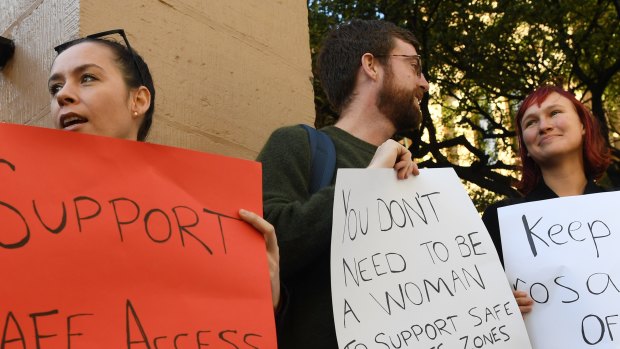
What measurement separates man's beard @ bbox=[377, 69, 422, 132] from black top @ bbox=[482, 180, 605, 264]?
0.41m

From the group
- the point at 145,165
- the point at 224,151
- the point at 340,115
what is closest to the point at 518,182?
the point at 340,115

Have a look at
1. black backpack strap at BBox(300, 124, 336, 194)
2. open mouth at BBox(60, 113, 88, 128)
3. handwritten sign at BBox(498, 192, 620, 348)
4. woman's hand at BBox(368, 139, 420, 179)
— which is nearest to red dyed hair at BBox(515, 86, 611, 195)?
handwritten sign at BBox(498, 192, 620, 348)

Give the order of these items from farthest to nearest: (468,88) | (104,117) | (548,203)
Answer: (468,88) → (548,203) → (104,117)

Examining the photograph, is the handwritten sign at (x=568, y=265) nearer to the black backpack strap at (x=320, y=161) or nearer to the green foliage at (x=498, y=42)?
the black backpack strap at (x=320, y=161)

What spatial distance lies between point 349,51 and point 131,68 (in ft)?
3.25

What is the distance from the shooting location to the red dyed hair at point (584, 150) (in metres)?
2.84

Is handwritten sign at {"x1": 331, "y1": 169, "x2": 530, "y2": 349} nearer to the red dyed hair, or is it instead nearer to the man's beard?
the man's beard

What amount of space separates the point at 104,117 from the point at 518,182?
174 centimetres

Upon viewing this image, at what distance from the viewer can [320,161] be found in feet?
7.34

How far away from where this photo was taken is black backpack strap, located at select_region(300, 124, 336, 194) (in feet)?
7.21

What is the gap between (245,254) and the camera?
67.9 inches

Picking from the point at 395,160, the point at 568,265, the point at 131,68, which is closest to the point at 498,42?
the point at 568,265

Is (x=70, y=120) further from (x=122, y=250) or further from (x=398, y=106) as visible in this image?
(x=398, y=106)

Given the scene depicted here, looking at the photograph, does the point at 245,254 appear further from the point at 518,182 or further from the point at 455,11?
the point at 455,11
